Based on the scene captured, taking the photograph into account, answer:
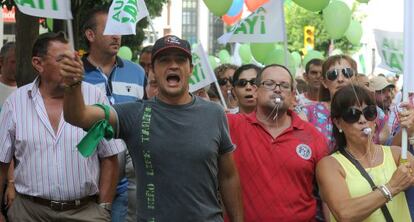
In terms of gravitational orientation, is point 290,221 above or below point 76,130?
below

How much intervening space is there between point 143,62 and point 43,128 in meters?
2.59

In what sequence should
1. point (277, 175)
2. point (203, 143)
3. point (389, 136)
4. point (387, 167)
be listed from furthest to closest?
1. point (389, 136)
2. point (277, 175)
3. point (387, 167)
4. point (203, 143)

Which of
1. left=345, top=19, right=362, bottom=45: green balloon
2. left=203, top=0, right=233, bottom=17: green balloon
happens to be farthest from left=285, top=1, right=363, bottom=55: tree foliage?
left=203, top=0, right=233, bottom=17: green balloon

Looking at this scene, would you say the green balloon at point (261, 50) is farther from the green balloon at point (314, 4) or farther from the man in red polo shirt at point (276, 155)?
the man in red polo shirt at point (276, 155)

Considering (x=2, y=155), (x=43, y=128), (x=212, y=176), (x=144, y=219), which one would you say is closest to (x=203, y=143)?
(x=212, y=176)

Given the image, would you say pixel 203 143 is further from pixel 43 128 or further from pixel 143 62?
pixel 143 62

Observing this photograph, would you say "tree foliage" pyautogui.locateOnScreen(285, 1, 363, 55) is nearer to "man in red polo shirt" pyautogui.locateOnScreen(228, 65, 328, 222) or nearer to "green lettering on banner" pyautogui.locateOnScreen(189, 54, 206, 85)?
"green lettering on banner" pyautogui.locateOnScreen(189, 54, 206, 85)

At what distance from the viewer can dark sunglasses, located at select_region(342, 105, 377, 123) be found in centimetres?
390

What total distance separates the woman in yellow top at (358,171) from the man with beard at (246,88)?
62.1 inches

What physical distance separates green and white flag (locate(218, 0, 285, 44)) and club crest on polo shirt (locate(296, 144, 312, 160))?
1881mm

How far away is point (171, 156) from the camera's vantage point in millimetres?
3498

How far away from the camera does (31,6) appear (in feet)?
14.1

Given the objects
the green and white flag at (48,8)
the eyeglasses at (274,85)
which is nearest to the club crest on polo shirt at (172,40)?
the green and white flag at (48,8)

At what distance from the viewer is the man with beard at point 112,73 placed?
485 cm
